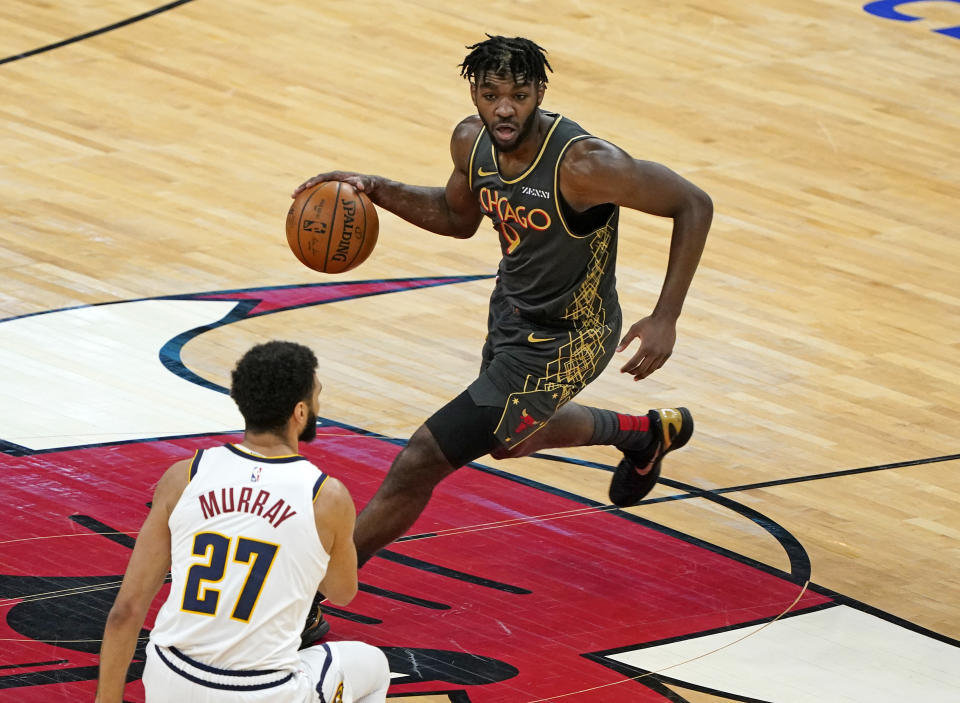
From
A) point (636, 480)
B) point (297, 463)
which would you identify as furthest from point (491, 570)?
point (297, 463)

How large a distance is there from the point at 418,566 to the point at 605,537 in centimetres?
79

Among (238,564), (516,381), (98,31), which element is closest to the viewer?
(238,564)

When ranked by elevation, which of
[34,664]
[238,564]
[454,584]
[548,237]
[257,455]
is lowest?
[34,664]

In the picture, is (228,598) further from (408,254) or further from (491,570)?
(408,254)

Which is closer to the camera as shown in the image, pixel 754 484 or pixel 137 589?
pixel 137 589

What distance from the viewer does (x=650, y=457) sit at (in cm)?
644

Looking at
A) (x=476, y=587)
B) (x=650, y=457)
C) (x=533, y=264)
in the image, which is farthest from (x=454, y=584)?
(x=533, y=264)

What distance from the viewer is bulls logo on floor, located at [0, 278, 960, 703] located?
5.30m

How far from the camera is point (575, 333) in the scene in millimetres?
5781

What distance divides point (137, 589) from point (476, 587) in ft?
7.09

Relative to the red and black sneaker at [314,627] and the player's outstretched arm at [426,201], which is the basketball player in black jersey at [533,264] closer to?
the player's outstretched arm at [426,201]

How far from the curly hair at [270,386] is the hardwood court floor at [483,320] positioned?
144cm

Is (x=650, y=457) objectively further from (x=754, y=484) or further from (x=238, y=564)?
(x=238, y=564)

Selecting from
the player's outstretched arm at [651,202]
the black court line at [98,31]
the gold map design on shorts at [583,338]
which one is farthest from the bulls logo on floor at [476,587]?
the black court line at [98,31]
